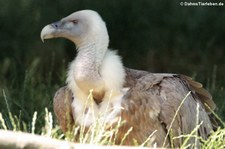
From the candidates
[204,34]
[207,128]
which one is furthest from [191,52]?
[207,128]

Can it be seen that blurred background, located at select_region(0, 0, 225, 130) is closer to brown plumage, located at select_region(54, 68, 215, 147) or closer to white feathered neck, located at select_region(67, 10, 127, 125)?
brown plumage, located at select_region(54, 68, 215, 147)

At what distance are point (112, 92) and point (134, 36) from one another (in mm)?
5190

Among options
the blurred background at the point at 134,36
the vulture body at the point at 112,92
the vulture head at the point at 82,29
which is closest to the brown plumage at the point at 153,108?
the vulture body at the point at 112,92

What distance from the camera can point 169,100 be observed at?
6.75 m

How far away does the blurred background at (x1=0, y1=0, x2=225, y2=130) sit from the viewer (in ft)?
37.1

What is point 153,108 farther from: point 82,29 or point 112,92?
point 82,29

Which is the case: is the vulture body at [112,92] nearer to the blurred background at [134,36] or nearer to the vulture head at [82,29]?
the vulture head at [82,29]

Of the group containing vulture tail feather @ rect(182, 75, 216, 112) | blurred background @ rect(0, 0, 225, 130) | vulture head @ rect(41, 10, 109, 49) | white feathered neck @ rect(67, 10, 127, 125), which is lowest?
blurred background @ rect(0, 0, 225, 130)

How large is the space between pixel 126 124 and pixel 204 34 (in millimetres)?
5582

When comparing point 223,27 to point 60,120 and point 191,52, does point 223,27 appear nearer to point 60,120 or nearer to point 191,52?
point 191,52

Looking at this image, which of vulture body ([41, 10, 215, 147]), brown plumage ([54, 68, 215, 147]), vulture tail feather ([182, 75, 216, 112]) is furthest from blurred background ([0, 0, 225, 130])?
vulture body ([41, 10, 215, 147])

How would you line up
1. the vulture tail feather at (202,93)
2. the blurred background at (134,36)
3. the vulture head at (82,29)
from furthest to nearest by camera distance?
the blurred background at (134,36), the vulture tail feather at (202,93), the vulture head at (82,29)

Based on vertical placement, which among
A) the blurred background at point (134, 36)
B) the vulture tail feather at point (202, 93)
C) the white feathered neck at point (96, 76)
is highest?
the white feathered neck at point (96, 76)

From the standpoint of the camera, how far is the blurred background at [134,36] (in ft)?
37.1
